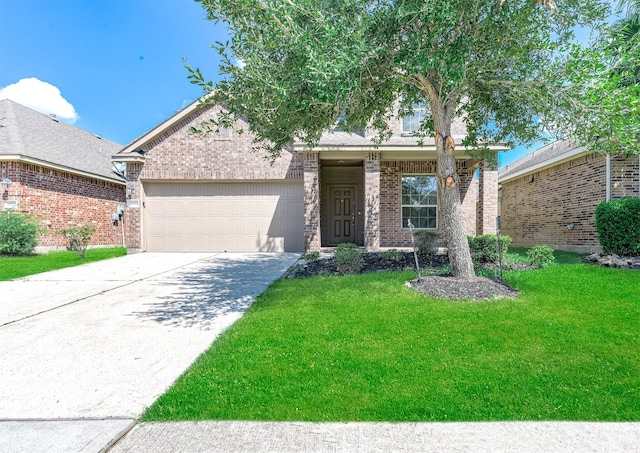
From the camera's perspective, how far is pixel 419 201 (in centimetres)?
1141

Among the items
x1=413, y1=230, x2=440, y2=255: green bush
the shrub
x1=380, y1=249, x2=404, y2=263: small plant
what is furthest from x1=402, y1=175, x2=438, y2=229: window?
the shrub

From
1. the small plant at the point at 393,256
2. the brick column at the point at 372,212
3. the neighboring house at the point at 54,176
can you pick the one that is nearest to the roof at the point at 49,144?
the neighboring house at the point at 54,176

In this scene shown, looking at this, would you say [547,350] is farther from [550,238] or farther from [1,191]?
[1,191]

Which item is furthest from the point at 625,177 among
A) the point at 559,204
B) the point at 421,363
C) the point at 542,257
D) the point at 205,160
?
the point at 205,160

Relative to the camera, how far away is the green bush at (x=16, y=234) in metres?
10.3

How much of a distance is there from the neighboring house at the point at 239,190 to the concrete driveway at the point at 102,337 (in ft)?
14.3

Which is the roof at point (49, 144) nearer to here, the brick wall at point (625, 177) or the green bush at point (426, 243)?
the green bush at point (426, 243)

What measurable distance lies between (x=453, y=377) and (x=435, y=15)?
12.8ft

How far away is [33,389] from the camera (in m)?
2.57

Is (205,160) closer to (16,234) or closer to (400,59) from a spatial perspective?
(16,234)

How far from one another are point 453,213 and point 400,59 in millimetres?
2618

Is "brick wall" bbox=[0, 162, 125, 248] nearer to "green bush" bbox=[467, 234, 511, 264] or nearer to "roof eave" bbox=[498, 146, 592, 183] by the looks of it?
"green bush" bbox=[467, 234, 511, 264]

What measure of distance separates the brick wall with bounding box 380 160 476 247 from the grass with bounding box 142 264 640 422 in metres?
6.48

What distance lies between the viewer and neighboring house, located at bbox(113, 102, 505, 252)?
11.2 meters
